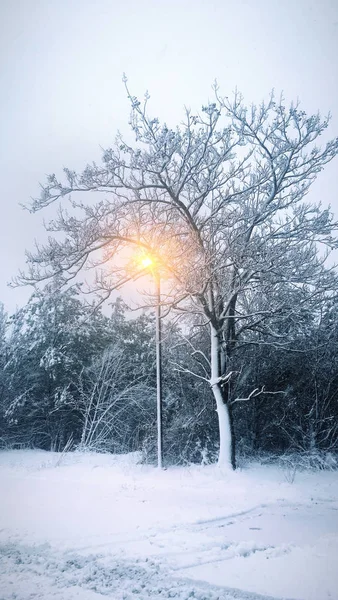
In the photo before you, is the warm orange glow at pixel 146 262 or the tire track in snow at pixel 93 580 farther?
the warm orange glow at pixel 146 262

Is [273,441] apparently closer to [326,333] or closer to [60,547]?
[326,333]

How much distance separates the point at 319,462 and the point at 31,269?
10.0 m

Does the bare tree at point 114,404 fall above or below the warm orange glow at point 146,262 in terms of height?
below

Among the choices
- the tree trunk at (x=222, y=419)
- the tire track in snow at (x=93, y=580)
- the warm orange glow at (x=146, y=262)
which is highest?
the warm orange glow at (x=146, y=262)

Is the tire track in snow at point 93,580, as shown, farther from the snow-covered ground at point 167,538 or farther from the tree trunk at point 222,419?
the tree trunk at point 222,419

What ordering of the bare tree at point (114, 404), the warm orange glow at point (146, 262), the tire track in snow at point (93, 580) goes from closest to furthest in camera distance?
1. the tire track in snow at point (93, 580)
2. the warm orange glow at point (146, 262)
3. the bare tree at point (114, 404)

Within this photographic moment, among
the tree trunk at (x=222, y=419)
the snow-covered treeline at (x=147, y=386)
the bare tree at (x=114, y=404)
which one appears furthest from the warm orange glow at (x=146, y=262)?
the bare tree at (x=114, y=404)

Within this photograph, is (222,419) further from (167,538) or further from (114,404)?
(114,404)

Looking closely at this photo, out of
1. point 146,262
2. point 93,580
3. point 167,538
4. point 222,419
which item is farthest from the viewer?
point 146,262

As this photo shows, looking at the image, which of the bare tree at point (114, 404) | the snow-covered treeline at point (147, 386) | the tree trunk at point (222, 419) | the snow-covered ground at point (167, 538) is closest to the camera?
the snow-covered ground at point (167, 538)

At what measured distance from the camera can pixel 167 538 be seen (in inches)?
222

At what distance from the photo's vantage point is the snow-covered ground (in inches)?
162

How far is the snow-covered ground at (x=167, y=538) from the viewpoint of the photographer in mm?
4121

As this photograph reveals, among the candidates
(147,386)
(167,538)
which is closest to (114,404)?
(147,386)
